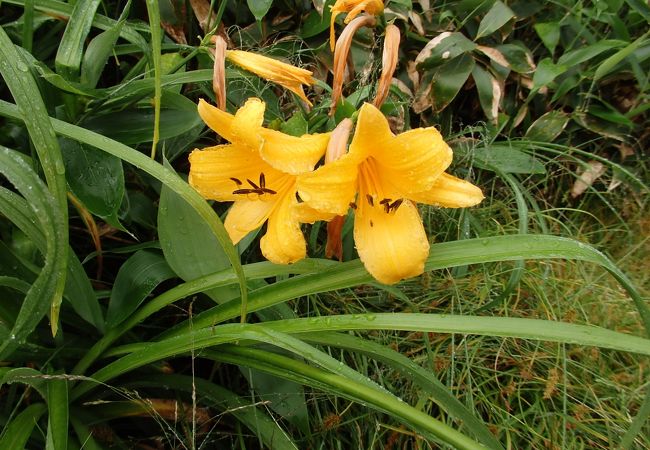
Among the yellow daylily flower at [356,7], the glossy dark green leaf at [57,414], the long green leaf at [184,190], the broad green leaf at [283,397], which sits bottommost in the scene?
the broad green leaf at [283,397]

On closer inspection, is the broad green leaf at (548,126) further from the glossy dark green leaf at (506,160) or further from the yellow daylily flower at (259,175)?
the yellow daylily flower at (259,175)

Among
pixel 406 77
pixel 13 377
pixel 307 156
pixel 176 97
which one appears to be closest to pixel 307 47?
pixel 406 77

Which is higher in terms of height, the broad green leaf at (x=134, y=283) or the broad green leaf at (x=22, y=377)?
the broad green leaf at (x=22, y=377)

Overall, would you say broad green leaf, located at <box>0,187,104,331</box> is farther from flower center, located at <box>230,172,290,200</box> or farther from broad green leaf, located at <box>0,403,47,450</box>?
flower center, located at <box>230,172,290,200</box>

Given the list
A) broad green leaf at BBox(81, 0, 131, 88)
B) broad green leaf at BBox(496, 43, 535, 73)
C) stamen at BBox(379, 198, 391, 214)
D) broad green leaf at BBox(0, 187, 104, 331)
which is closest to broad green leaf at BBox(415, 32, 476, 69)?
broad green leaf at BBox(496, 43, 535, 73)

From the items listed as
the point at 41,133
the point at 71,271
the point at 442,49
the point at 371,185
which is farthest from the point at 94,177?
the point at 442,49

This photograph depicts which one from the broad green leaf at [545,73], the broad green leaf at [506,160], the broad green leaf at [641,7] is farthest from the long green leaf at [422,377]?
the broad green leaf at [641,7]
